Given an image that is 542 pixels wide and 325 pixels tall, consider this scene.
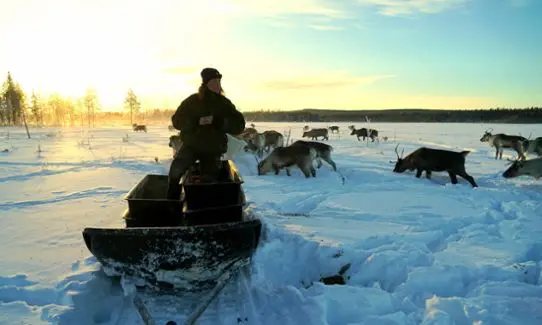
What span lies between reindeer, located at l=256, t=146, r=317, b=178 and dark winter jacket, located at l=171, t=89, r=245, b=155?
924 centimetres

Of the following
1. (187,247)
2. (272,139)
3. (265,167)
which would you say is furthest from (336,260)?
(272,139)

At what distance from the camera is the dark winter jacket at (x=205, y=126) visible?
4773 millimetres

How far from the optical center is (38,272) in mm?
4379

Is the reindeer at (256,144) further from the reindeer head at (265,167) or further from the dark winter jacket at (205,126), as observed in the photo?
the dark winter jacket at (205,126)

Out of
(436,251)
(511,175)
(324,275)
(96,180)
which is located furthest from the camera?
(511,175)

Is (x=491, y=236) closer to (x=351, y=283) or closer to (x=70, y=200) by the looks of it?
(x=351, y=283)

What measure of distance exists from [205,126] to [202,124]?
0.09 meters

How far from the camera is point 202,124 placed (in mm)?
4715

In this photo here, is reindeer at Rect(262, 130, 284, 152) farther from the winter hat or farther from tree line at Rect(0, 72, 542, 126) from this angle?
tree line at Rect(0, 72, 542, 126)

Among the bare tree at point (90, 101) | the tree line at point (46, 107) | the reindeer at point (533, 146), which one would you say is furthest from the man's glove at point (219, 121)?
the bare tree at point (90, 101)

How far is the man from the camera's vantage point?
187 inches

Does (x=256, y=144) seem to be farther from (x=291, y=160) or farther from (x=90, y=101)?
(x=90, y=101)

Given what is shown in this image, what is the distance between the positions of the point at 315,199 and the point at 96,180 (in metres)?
6.14

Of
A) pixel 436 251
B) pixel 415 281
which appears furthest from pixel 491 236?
pixel 415 281
